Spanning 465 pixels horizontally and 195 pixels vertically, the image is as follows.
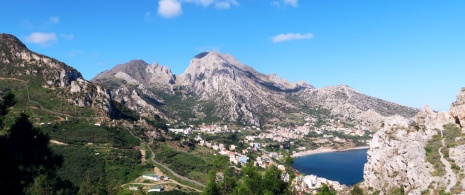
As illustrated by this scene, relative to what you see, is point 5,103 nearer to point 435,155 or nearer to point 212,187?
point 212,187

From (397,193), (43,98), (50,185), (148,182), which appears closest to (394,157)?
(397,193)

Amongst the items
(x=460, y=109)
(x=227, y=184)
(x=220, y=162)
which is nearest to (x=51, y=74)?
(x=220, y=162)

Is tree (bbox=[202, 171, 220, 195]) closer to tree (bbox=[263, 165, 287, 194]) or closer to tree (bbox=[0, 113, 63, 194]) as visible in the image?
tree (bbox=[263, 165, 287, 194])

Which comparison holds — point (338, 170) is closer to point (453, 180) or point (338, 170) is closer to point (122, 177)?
point (122, 177)

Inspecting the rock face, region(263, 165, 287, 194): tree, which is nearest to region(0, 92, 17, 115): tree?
region(263, 165, 287, 194): tree

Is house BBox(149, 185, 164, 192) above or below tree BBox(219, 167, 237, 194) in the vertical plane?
below

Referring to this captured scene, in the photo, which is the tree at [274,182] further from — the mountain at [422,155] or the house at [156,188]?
the house at [156,188]

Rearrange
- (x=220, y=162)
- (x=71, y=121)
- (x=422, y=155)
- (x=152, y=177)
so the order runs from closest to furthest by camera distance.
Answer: (x=220, y=162)
(x=422, y=155)
(x=152, y=177)
(x=71, y=121)
